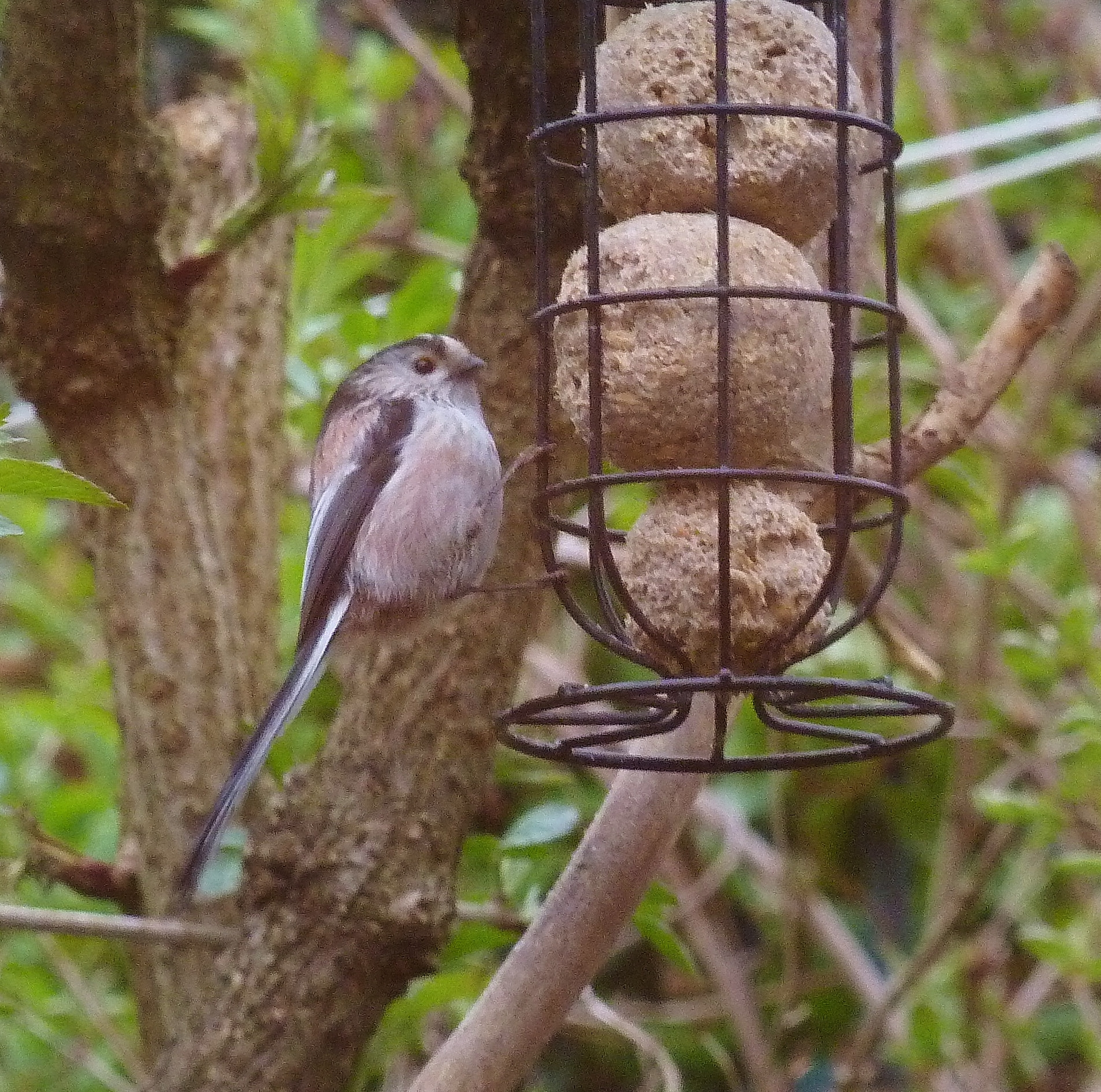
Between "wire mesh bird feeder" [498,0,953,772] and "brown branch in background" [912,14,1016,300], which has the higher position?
"brown branch in background" [912,14,1016,300]

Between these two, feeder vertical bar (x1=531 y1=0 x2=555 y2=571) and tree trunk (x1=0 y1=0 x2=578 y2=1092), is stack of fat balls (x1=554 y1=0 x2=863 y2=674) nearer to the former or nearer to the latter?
feeder vertical bar (x1=531 y1=0 x2=555 y2=571)

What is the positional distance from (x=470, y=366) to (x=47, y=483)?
0.99 meters

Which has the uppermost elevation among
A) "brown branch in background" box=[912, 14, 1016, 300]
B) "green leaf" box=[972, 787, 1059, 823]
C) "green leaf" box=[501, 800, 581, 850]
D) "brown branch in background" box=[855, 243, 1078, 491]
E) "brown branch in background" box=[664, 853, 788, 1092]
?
"brown branch in background" box=[912, 14, 1016, 300]

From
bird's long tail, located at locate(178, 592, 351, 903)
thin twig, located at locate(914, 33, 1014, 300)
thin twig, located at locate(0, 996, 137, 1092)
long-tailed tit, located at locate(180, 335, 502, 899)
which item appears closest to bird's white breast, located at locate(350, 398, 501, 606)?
long-tailed tit, located at locate(180, 335, 502, 899)

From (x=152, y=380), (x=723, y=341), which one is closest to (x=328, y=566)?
(x=152, y=380)

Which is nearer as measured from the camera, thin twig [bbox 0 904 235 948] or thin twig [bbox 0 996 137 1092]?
thin twig [bbox 0 904 235 948]

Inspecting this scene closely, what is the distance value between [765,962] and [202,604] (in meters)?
2.05

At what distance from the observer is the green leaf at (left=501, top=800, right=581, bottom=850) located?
248 centimetres

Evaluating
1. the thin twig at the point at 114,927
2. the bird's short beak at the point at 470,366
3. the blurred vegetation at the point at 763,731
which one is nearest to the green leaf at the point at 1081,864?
the blurred vegetation at the point at 763,731

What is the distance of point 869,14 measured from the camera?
8.15 feet

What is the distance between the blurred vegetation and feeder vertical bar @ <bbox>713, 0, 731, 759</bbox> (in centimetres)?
79

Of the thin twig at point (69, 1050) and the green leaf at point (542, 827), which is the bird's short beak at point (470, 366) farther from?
the thin twig at point (69, 1050)

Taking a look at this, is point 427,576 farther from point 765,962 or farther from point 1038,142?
point 1038,142

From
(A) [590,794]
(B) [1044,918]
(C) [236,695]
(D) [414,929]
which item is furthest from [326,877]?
(B) [1044,918]
